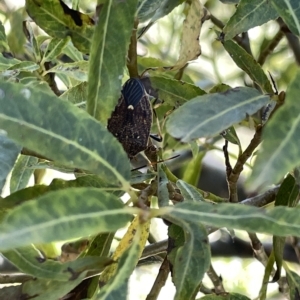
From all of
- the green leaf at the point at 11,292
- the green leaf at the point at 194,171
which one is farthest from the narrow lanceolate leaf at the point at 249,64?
the green leaf at the point at 194,171

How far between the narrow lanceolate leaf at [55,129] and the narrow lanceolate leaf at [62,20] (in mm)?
97

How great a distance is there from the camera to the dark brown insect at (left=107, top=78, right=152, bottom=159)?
0.31 m

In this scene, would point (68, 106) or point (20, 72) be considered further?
point (20, 72)

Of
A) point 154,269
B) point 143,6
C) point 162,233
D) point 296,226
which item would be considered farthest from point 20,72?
point 154,269

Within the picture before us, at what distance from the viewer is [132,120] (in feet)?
1.00

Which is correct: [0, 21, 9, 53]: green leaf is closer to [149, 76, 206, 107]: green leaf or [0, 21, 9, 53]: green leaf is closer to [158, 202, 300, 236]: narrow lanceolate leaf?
[149, 76, 206, 107]: green leaf

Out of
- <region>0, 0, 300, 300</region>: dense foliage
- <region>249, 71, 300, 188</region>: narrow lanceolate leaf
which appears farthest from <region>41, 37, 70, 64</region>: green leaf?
<region>249, 71, 300, 188</region>: narrow lanceolate leaf

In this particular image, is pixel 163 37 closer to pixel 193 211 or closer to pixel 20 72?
pixel 20 72

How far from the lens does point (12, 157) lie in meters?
0.28

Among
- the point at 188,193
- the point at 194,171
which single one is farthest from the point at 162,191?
the point at 194,171

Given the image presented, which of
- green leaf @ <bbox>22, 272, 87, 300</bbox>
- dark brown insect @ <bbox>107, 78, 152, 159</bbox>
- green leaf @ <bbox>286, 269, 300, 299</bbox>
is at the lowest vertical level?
green leaf @ <bbox>286, 269, 300, 299</bbox>

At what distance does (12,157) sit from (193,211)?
4.1 inches

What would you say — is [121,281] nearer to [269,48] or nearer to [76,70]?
[76,70]

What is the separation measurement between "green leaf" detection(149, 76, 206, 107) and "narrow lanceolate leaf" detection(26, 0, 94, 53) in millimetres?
59
